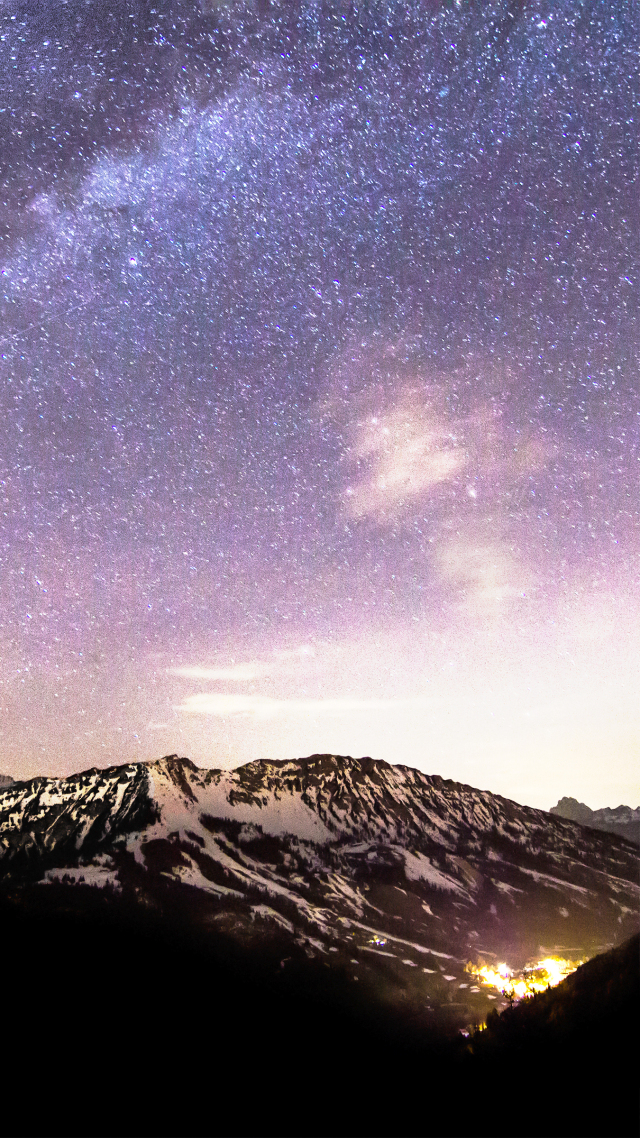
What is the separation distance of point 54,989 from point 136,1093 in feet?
138

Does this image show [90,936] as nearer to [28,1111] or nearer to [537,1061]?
[28,1111]

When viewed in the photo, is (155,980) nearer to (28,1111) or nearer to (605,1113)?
(28,1111)

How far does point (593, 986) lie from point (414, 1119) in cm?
4921

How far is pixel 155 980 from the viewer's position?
17612cm

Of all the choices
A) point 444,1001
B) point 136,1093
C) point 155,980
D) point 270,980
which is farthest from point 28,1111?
point 444,1001

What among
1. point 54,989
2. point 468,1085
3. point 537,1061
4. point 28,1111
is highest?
point 537,1061

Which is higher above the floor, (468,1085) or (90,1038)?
(468,1085)

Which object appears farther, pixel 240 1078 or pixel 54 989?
pixel 54 989

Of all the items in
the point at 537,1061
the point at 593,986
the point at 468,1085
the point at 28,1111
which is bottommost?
the point at 28,1111

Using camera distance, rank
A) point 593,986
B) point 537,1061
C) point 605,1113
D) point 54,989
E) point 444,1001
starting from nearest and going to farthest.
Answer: point 605,1113 → point 537,1061 → point 593,986 → point 54,989 → point 444,1001

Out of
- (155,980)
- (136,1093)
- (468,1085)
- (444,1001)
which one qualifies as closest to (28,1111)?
(136,1093)

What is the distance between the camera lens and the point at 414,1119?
8819 cm

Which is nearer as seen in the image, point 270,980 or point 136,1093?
point 136,1093

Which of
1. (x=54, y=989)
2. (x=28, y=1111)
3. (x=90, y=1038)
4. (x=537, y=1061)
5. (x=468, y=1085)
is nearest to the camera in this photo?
(x=537, y=1061)
